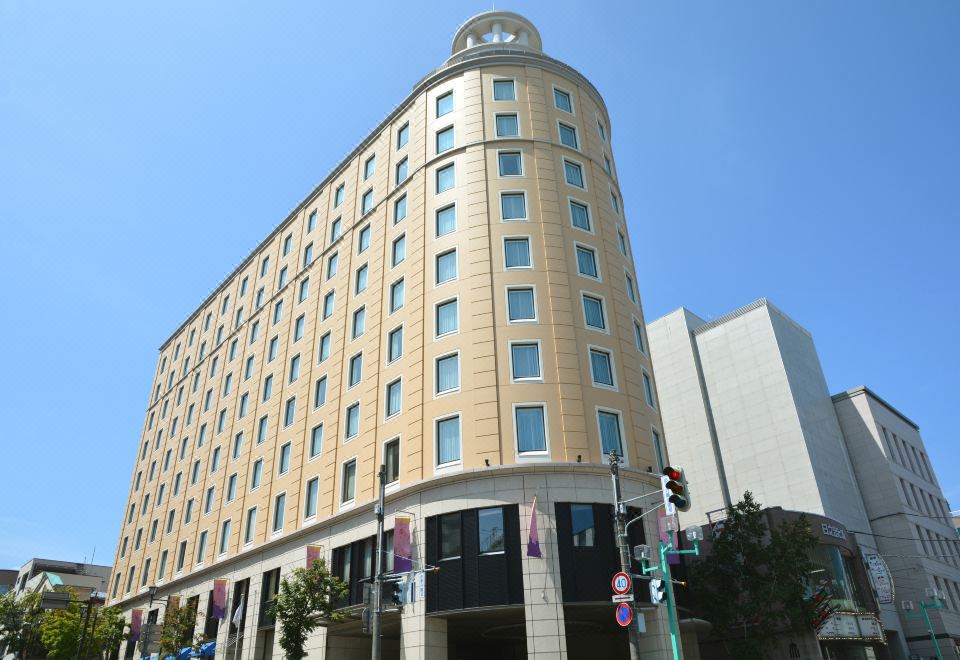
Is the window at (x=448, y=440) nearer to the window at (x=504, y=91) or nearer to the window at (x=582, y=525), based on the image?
the window at (x=582, y=525)

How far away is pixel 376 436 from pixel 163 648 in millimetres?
22274

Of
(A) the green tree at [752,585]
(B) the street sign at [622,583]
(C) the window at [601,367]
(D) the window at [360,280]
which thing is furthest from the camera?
(D) the window at [360,280]

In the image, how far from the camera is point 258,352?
55031mm

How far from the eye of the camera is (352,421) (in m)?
40.3

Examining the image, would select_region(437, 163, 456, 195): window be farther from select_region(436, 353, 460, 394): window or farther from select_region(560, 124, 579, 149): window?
select_region(436, 353, 460, 394): window

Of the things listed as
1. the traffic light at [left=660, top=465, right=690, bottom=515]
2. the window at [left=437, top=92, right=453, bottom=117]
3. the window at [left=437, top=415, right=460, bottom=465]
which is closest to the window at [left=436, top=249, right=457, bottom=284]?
the window at [left=437, top=415, right=460, bottom=465]

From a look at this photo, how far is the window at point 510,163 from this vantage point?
134 ft

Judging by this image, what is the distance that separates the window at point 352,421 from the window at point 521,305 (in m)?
11.3

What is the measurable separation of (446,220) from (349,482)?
52.8 ft

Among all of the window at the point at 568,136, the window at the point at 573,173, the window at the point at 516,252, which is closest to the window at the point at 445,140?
the window at the point at 568,136

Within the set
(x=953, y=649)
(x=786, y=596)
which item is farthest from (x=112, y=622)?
(x=953, y=649)

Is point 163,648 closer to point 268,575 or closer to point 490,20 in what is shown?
point 268,575

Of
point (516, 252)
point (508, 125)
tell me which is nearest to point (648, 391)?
point (516, 252)

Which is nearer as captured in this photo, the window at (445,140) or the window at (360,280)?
the window at (445,140)
